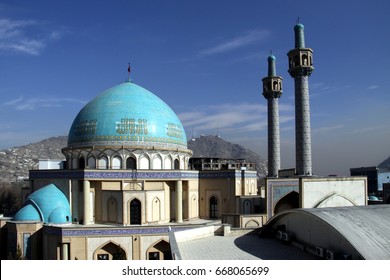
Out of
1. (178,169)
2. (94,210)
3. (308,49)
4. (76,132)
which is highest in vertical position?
(308,49)

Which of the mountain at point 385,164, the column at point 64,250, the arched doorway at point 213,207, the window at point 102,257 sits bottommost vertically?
the window at point 102,257

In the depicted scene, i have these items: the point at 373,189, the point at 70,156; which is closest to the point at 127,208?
the point at 70,156

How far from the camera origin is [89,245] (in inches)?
822

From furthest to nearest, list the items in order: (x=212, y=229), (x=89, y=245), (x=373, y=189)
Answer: (x=373, y=189)
(x=89, y=245)
(x=212, y=229)

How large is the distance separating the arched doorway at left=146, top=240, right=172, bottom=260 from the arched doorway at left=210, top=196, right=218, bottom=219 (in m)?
6.04

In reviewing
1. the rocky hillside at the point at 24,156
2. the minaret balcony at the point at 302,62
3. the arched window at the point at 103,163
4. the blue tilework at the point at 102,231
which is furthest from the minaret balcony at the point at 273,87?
the rocky hillside at the point at 24,156

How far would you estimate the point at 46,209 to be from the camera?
22.5m

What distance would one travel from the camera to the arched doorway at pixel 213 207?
89.4 feet

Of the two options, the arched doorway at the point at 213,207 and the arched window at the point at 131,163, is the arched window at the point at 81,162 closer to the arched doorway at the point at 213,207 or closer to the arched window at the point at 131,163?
the arched window at the point at 131,163

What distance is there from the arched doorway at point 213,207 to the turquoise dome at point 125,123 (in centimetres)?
416

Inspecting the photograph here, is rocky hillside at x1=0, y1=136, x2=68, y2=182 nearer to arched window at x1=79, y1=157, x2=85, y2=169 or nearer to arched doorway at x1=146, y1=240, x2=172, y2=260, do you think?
arched window at x1=79, y1=157, x2=85, y2=169
